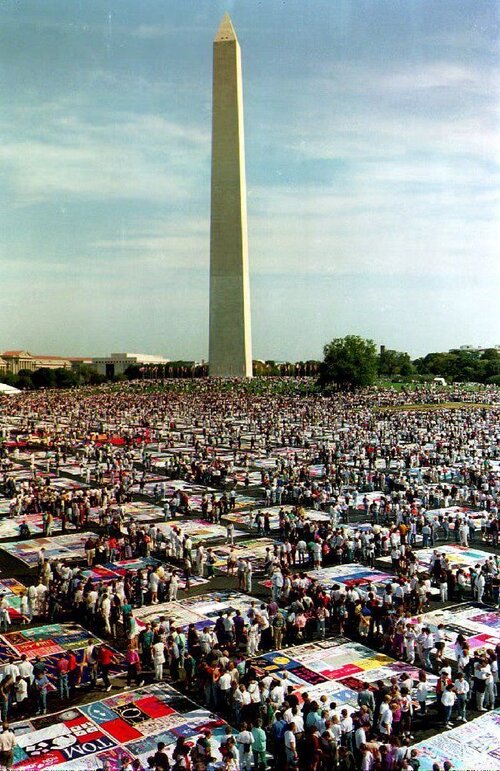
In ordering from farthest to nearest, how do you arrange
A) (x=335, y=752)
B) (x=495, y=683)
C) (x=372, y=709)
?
(x=495, y=683) → (x=372, y=709) → (x=335, y=752)

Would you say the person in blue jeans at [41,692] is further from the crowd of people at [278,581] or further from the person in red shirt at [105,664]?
the person in red shirt at [105,664]

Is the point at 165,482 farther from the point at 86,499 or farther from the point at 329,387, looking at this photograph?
the point at 329,387

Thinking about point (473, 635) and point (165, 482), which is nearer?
point (473, 635)

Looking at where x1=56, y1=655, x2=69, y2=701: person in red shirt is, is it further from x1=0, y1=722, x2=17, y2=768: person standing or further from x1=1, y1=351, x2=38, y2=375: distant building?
x1=1, y1=351, x2=38, y2=375: distant building

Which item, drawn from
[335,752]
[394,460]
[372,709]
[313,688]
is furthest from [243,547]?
[394,460]

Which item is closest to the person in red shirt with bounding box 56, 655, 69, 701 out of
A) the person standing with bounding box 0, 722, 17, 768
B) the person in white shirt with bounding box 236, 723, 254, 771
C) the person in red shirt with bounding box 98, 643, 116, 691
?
the person in red shirt with bounding box 98, 643, 116, 691

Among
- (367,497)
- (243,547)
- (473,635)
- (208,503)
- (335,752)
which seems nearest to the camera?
(335,752)
